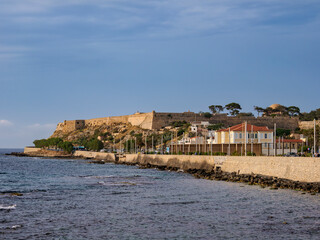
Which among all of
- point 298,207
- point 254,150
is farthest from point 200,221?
point 254,150

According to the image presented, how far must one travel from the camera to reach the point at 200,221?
1931 cm

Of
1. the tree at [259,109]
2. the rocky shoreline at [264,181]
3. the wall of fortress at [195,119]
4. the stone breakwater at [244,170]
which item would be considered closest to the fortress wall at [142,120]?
the wall of fortress at [195,119]

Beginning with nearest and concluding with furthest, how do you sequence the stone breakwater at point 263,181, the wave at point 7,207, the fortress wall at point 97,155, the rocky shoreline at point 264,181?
the wave at point 7,207 → the rocky shoreline at point 264,181 → the stone breakwater at point 263,181 → the fortress wall at point 97,155

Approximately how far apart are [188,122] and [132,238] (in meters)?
124

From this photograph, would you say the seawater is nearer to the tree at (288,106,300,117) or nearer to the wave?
the wave

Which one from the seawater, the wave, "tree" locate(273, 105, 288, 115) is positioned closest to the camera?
the seawater

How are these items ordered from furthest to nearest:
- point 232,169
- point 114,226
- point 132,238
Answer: point 232,169
point 114,226
point 132,238

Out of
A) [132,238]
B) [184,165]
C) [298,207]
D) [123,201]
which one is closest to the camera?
[132,238]

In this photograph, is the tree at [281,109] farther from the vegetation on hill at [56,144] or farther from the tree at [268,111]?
the vegetation on hill at [56,144]

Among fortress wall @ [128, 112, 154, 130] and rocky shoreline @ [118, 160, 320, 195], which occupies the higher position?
fortress wall @ [128, 112, 154, 130]

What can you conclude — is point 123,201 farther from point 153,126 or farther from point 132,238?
point 153,126

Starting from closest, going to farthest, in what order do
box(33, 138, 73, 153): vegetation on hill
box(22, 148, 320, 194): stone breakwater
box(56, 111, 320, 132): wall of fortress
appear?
1. box(22, 148, 320, 194): stone breakwater
2. box(56, 111, 320, 132): wall of fortress
3. box(33, 138, 73, 153): vegetation on hill

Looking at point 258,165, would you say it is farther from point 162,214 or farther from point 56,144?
point 56,144

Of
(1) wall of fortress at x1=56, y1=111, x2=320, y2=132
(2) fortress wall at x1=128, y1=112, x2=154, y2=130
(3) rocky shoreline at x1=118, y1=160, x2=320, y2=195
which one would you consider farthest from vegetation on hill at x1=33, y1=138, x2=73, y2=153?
(3) rocky shoreline at x1=118, y1=160, x2=320, y2=195
